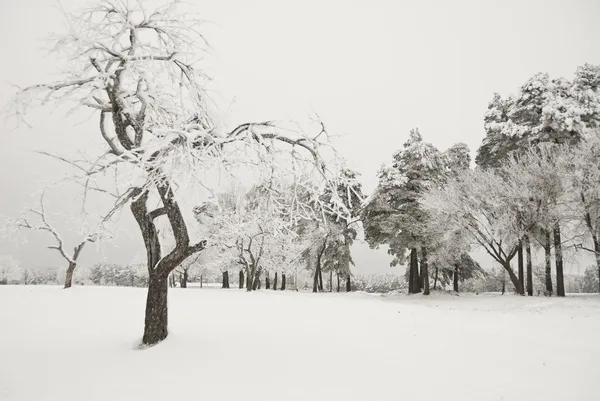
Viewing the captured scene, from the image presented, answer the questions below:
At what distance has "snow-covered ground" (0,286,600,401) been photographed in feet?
15.5

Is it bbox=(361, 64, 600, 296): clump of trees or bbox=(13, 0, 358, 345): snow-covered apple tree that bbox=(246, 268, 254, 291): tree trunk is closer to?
bbox=(361, 64, 600, 296): clump of trees

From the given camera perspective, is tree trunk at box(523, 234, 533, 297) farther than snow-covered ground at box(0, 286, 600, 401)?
Yes

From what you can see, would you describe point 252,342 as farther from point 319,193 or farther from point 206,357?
point 319,193

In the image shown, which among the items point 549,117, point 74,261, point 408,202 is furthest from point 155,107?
point 549,117

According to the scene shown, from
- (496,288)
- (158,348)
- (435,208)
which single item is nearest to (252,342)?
(158,348)

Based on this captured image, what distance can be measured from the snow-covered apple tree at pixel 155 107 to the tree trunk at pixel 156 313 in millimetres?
20

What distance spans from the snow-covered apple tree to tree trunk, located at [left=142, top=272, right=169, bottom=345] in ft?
0.06

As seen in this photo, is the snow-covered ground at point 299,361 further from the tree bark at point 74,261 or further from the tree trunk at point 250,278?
the tree trunk at point 250,278

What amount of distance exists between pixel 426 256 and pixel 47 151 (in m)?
23.6

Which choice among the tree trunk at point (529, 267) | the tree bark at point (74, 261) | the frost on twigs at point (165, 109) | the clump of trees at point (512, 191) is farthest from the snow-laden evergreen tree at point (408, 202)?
the tree bark at point (74, 261)

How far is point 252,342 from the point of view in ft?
22.8

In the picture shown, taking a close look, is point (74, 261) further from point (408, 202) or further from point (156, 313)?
point (408, 202)

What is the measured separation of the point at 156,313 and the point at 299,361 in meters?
3.17

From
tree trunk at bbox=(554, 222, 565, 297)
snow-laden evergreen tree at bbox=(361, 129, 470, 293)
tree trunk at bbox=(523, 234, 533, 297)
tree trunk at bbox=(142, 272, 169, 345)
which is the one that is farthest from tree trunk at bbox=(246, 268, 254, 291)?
tree trunk at bbox=(554, 222, 565, 297)
